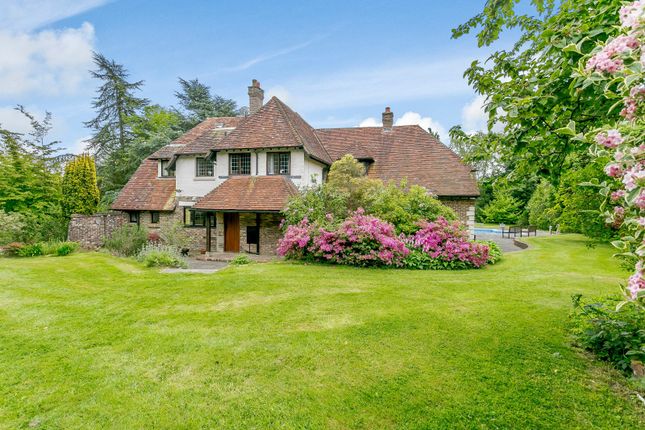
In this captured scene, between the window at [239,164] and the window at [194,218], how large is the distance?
329cm

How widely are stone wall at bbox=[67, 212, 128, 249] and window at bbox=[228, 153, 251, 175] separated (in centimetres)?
772

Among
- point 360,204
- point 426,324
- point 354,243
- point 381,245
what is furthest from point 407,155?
point 426,324

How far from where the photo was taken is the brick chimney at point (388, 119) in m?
22.1

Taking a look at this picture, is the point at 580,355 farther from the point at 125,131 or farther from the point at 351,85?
the point at 125,131

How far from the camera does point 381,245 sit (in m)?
11.8

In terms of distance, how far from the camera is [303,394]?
12.1 feet

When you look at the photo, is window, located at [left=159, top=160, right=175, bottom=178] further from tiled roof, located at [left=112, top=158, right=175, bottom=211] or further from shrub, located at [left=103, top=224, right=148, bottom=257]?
shrub, located at [left=103, top=224, right=148, bottom=257]

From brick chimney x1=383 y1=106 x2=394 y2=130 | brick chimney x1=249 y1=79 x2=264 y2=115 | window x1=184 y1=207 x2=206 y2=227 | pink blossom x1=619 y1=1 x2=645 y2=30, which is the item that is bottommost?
window x1=184 y1=207 x2=206 y2=227

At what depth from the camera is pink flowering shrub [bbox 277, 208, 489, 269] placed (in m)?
11.9

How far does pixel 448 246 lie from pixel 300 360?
9.59m

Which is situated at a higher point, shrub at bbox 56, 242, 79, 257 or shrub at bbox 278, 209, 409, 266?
shrub at bbox 278, 209, 409, 266

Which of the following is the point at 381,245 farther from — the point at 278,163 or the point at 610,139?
the point at 610,139

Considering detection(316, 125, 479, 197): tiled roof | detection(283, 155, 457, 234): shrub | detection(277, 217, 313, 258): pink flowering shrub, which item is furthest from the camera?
detection(316, 125, 479, 197): tiled roof

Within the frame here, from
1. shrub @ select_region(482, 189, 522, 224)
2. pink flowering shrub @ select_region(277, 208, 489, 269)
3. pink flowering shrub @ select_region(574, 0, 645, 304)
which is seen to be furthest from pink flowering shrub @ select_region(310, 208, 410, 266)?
shrub @ select_region(482, 189, 522, 224)
